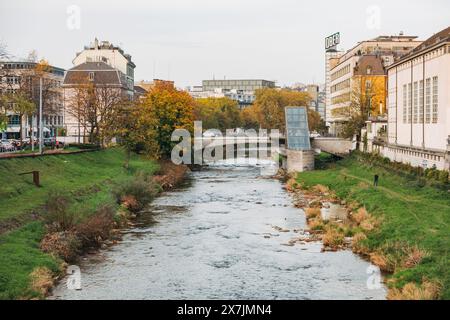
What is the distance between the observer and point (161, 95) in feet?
231

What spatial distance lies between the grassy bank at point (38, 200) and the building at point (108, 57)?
51.7m

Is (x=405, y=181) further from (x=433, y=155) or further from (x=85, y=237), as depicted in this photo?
(x=85, y=237)

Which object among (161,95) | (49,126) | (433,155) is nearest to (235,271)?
(433,155)

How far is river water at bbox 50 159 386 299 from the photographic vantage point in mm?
A: 23891

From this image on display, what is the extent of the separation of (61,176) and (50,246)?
18.5 meters

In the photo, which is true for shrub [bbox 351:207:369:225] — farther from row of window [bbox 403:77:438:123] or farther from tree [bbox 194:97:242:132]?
tree [bbox 194:97:242:132]

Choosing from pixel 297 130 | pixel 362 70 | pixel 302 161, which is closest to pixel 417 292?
pixel 302 161

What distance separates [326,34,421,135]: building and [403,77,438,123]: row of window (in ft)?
70.9

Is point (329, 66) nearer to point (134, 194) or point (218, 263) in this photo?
point (134, 194)

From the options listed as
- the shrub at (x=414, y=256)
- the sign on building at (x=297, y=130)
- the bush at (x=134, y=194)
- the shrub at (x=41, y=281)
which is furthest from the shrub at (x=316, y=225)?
the sign on building at (x=297, y=130)

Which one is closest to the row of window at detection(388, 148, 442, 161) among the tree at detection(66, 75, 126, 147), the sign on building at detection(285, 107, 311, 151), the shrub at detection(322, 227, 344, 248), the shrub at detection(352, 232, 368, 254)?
the shrub at detection(322, 227, 344, 248)

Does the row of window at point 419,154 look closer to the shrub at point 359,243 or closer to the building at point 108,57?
the shrub at point 359,243

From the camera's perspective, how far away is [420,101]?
52344mm

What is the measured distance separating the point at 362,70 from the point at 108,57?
43873 mm
